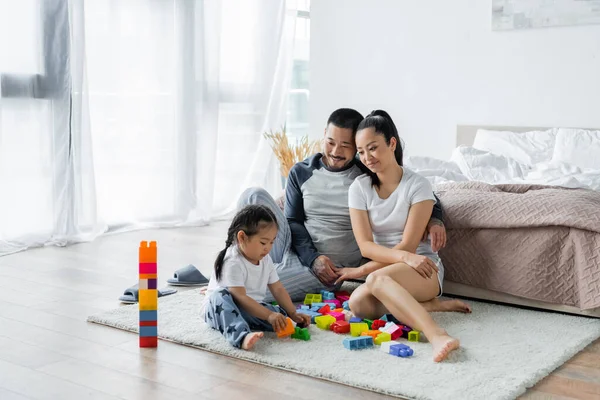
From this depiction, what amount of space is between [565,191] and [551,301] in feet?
1.63

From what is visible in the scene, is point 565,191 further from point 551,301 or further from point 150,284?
point 150,284

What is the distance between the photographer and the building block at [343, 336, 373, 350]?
2482 millimetres

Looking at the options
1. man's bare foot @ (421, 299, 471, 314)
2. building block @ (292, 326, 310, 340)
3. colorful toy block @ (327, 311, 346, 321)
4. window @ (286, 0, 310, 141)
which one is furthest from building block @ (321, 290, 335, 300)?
window @ (286, 0, 310, 141)

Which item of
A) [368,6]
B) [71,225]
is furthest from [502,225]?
[368,6]

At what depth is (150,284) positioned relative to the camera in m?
2.43

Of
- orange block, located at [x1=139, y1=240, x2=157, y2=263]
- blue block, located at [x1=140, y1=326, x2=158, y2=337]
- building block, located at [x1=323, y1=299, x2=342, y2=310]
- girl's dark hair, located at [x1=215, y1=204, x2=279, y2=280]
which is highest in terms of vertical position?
girl's dark hair, located at [x1=215, y1=204, x2=279, y2=280]

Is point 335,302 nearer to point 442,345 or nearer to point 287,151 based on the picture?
point 442,345

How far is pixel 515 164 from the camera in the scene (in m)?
4.42

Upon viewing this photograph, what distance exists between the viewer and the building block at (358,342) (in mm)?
2482

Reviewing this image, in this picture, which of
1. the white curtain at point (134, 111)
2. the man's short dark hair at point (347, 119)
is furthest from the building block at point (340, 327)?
the white curtain at point (134, 111)

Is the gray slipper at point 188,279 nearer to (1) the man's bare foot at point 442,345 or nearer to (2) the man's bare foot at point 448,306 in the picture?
(2) the man's bare foot at point 448,306

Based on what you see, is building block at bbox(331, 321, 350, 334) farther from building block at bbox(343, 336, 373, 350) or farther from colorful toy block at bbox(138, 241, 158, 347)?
colorful toy block at bbox(138, 241, 158, 347)

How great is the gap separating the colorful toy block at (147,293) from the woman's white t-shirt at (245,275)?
9.7 inches

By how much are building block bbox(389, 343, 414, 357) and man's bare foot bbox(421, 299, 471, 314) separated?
53cm
